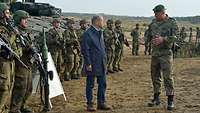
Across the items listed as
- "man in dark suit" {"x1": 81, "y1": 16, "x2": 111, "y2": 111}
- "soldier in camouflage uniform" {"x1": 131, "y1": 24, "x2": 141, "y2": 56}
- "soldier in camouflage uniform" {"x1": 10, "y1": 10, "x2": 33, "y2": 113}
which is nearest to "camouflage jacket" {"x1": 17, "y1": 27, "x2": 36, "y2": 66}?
"soldier in camouflage uniform" {"x1": 10, "y1": 10, "x2": 33, "y2": 113}

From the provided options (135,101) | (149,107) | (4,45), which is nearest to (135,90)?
(135,101)

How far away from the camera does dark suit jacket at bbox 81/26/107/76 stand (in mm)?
10407

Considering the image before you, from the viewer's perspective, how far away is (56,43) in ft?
46.4

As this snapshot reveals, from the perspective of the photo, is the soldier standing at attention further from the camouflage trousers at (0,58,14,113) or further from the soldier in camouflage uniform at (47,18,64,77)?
the soldier in camouflage uniform at (47,18,64,77)

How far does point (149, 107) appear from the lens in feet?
35.9

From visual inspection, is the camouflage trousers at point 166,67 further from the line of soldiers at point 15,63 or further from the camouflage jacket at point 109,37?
the camouflage jacket at point 109,37

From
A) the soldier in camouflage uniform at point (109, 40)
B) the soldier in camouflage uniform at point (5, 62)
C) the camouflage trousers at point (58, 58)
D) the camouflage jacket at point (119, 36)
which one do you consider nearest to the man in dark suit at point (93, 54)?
the soldier in camouflage uniform at point (5, 62)

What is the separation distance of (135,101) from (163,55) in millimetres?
1652

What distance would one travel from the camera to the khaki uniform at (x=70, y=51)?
1541 cm

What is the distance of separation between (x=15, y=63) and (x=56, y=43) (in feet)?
15.5

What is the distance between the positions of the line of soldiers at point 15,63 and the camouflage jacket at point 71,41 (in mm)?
5239

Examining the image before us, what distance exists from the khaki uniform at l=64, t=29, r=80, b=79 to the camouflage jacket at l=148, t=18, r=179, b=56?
4.93m

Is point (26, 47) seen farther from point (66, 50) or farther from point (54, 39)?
point (66, 50)

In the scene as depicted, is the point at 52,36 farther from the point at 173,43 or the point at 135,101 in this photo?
the point at 173,43
